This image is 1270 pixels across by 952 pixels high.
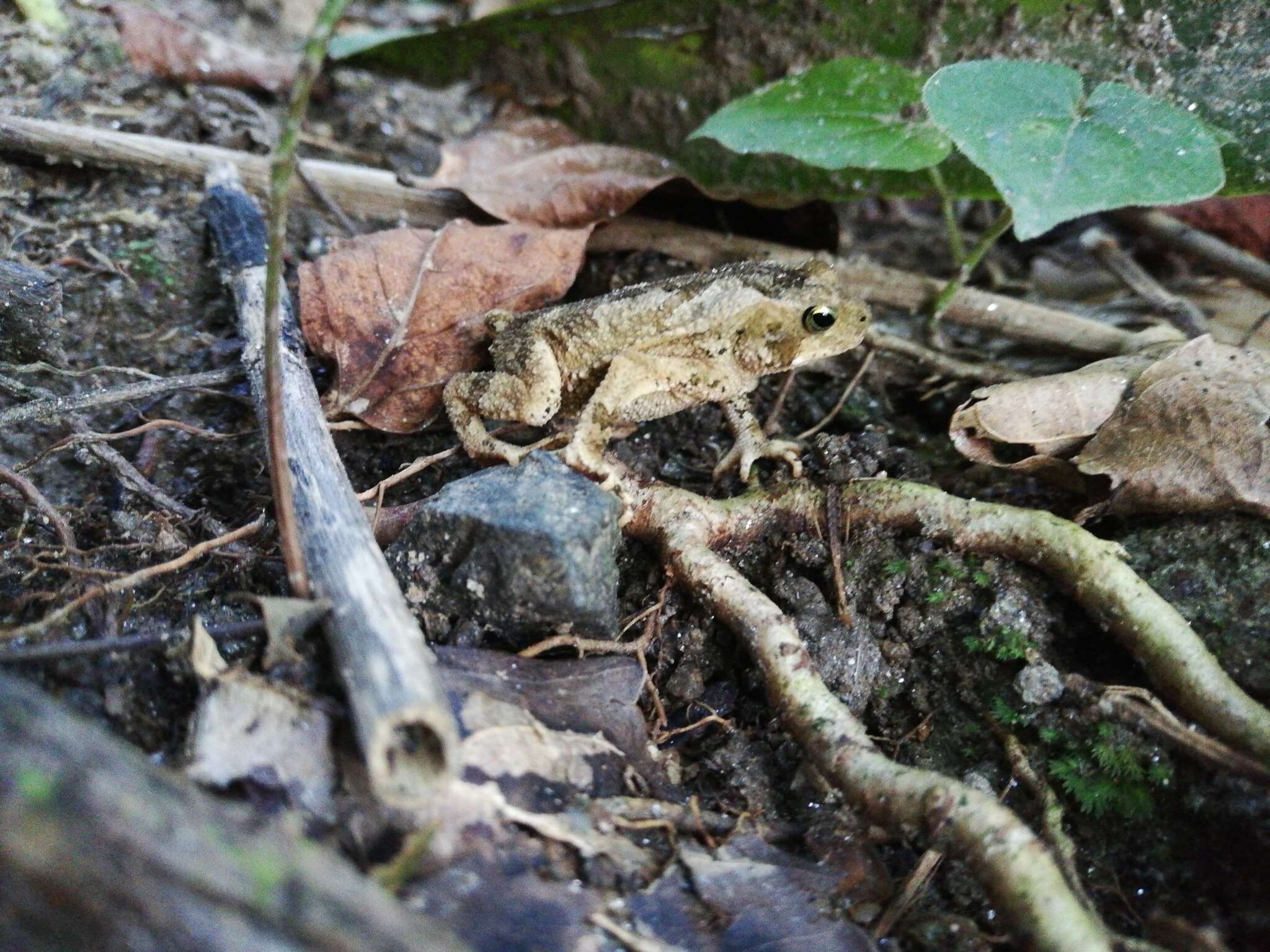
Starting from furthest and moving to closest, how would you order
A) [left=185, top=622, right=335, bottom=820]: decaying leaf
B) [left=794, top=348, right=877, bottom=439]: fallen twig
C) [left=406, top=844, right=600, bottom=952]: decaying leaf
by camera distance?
[left=794, top=348, right=877, bottom=439]: fallen twig, [left=185, top=622, right=335, bottom=820]: decaying leaf, [left=406, top=844, right=600, bottom=952]: decaying leaf

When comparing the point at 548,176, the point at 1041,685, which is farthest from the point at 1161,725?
the point at 548,176

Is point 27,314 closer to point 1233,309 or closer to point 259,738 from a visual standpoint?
point 259,738

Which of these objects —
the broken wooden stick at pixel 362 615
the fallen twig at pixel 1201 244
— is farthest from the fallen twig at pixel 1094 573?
the fallen twig at pixel 1201 244

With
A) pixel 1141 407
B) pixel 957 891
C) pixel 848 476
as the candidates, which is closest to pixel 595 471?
pixel 848 476

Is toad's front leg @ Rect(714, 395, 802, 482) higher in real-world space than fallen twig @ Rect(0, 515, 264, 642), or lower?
higher

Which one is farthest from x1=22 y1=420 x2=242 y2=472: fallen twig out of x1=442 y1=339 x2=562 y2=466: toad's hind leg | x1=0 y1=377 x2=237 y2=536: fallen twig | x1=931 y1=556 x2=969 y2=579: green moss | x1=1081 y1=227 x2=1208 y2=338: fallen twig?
x1=1081 y1=227 x2=1208 y2=338: fallen twig

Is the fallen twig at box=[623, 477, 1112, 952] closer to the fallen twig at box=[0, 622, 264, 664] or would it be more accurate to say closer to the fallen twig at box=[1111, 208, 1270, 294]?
the fallen twig at box=[0, 622, 264, 664]
